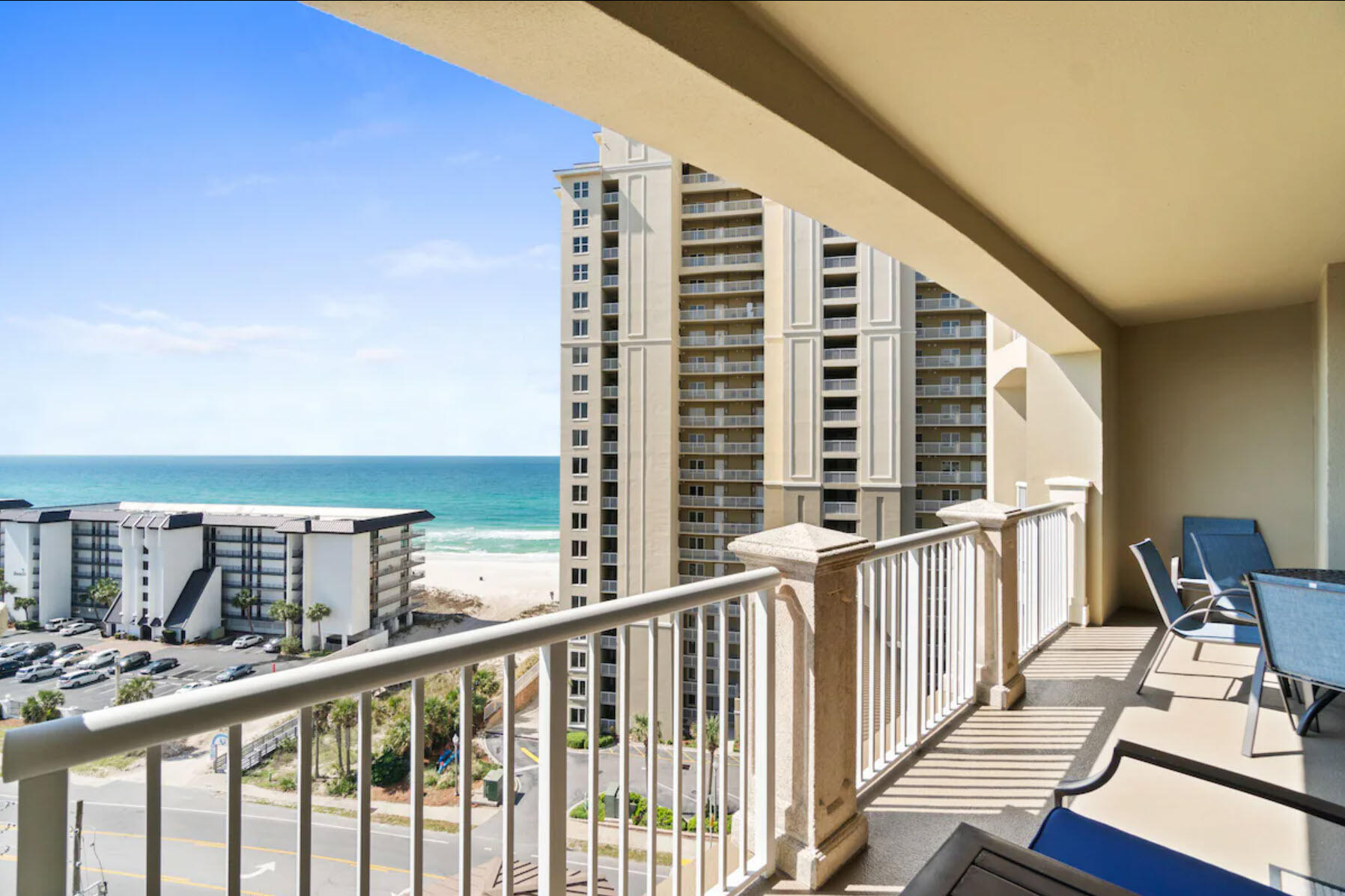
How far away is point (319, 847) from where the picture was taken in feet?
4.50

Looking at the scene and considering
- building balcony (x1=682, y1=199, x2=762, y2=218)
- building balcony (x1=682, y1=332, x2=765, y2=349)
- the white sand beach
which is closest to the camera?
building balcony (x1=682, y1=199, x2=762, y2=218)

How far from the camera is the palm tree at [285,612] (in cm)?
1702

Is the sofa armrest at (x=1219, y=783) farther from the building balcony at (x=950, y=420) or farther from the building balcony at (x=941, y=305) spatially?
the building balcony at (x=941, y=305)

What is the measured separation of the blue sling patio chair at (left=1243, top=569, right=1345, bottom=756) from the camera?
8.03ft

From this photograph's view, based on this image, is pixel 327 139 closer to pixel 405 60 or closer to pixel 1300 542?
pixel 405 60

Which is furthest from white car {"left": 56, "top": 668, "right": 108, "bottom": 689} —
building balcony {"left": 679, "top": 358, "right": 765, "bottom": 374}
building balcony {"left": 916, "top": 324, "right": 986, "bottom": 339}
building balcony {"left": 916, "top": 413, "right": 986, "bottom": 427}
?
building balcony {"left": 916, "top": 324, "right": 986, "bottom": 339}

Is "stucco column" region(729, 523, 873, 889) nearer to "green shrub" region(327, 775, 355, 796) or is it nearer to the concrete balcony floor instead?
the concrete balcony floor

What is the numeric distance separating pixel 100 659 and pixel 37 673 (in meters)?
1.81

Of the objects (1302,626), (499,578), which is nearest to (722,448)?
(499,578)

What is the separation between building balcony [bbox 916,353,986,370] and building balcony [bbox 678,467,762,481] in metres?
6.74

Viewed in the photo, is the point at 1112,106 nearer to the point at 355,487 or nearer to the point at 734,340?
the point at 734,340

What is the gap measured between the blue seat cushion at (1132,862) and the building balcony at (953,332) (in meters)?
22.7

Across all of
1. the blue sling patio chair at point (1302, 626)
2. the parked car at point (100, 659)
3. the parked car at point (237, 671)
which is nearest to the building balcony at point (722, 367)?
the parked car at point (237, 671)

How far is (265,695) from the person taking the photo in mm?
952
